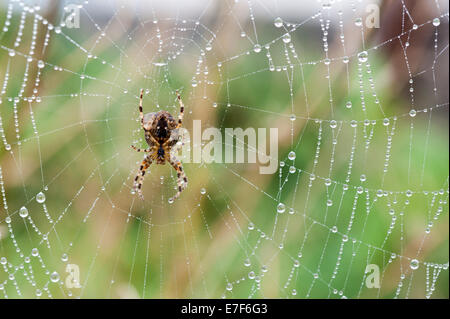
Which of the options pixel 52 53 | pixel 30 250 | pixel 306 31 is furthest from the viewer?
pixel 306 31

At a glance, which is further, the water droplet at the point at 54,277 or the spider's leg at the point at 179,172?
the spider's leg at the point at 179,172

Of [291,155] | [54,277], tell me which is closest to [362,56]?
[291,155]

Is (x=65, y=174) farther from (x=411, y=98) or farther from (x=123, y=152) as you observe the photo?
(x=411, y=98)

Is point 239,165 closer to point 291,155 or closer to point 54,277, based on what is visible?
point 291,155

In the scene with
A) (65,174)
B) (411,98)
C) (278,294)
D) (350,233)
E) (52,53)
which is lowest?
(278,294)

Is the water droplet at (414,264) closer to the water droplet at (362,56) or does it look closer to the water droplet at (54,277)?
the water droplet at (362,56)

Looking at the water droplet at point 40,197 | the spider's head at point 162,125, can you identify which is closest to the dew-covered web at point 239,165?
the water droplet at point 40,197

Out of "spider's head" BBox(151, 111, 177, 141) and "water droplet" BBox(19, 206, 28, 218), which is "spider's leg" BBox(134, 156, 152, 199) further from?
"water droplet" BBox(19, 206, 28, 218)

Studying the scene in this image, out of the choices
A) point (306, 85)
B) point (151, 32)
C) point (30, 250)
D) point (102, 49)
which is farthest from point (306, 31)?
point (30, 250)
